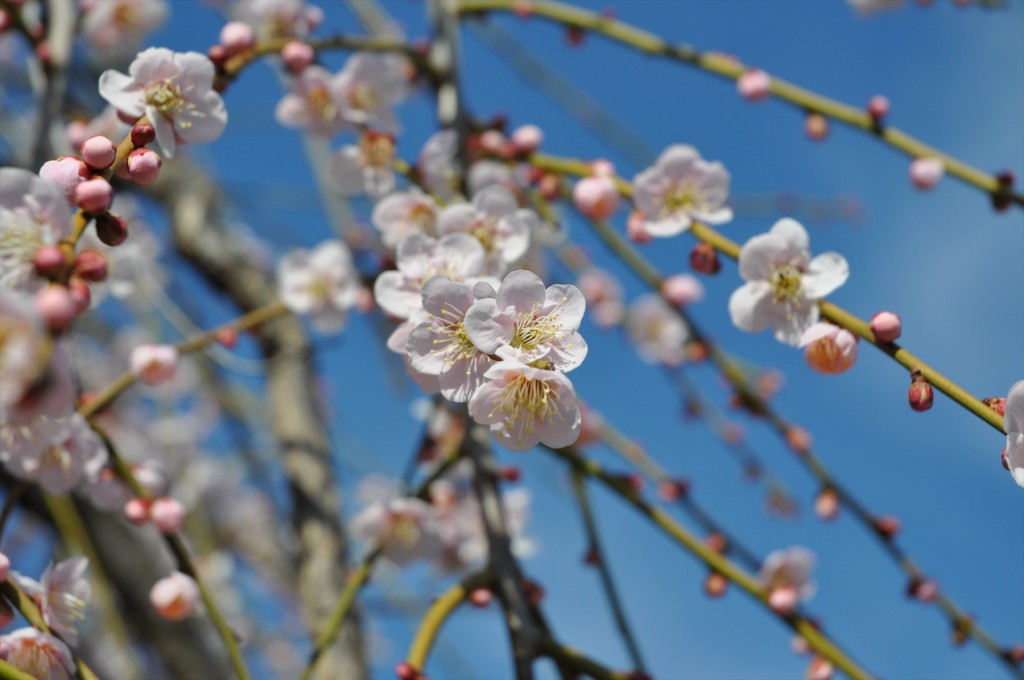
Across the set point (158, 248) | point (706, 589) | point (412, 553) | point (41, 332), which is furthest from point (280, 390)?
point (41, 332)

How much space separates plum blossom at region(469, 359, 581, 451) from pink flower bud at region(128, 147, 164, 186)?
1.34 feet

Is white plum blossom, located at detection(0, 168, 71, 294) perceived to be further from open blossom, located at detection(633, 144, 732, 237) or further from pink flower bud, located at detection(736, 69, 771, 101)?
pink flower bud, located at detection(736, 69, 771, 101)

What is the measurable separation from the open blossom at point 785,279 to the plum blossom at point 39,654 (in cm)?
90

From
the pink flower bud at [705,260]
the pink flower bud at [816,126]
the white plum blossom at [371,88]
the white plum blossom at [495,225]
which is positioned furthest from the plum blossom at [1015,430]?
the white plum blossom at [371,88]

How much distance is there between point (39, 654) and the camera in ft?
3.05

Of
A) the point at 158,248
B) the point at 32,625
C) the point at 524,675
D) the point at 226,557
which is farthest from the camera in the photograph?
the point at 226,557

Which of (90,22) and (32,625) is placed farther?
(90,22)

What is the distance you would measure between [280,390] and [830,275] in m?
2.08

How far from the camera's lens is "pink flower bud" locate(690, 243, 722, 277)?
118cm

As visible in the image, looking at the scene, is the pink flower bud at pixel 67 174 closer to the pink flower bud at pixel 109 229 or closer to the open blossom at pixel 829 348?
the pink flower bud at pixel 109 229

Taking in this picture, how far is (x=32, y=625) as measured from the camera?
937 mm

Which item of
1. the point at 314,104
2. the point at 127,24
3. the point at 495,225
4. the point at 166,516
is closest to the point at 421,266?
the point at 495,225

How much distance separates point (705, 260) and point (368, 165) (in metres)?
0.68

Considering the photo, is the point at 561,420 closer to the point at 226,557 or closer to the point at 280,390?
the point at 280,390
